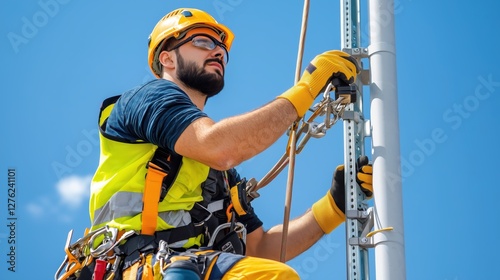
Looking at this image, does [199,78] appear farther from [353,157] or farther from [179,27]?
[353,157]

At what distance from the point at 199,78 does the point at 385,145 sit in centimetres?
143

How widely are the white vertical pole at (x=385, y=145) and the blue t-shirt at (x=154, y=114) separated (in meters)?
1.14

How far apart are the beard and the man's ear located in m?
0.11

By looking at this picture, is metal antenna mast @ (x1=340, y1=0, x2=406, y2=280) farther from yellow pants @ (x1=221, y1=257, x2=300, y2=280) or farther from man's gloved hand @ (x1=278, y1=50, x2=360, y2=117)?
yellow pants @ (x1=221, y1=257, x2=300, y2=280)

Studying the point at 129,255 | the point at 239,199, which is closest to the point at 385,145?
the point at 239,199

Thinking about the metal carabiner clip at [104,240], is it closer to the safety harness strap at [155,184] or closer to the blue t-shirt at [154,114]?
the safety harness strap at [155,184]

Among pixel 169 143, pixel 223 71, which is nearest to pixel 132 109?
pixel 169 143

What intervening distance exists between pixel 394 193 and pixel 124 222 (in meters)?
1.66

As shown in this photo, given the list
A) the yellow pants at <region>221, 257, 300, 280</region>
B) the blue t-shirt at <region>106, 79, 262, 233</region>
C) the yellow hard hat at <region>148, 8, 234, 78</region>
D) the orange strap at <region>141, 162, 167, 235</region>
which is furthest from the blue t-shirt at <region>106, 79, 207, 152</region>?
the yellow pants at <region>221, 257, 300, 280</region>

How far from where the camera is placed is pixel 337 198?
6441mm

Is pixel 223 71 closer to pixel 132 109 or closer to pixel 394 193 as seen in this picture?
pixel 132 109

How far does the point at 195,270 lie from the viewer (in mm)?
4926

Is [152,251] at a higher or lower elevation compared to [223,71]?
lower

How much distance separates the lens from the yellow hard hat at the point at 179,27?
648cm
